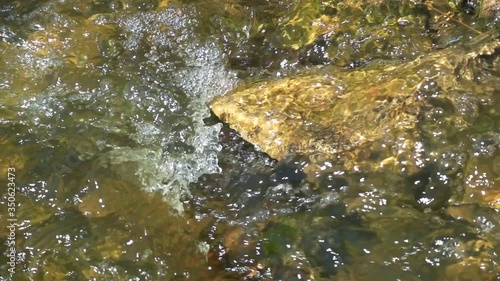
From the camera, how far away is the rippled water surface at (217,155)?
2.36 metres

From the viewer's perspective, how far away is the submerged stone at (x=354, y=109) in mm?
2607

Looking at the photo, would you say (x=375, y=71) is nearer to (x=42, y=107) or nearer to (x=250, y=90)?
(x=250, y=90)

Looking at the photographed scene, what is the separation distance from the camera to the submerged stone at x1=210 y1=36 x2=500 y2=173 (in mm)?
2607

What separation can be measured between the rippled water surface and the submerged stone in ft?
0.12

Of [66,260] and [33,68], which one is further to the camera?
[33,68]

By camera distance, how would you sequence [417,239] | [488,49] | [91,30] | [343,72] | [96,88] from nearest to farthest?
1. [417,239]
2. [488,49]
3. [343,72]
4. [96,88]
5. [91,30]

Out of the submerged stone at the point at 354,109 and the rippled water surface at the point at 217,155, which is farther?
the submerged stone at the point at 354,109

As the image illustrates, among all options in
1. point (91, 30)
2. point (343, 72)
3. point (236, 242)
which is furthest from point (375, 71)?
point (91, 30)

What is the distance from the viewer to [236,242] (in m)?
2.54

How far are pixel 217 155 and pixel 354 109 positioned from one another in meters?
0.77

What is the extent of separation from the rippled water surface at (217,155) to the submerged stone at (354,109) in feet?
0.12

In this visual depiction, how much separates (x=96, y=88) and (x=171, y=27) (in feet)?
2.17

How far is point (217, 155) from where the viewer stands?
2.96 metres

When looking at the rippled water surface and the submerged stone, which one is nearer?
the rippled water surface
